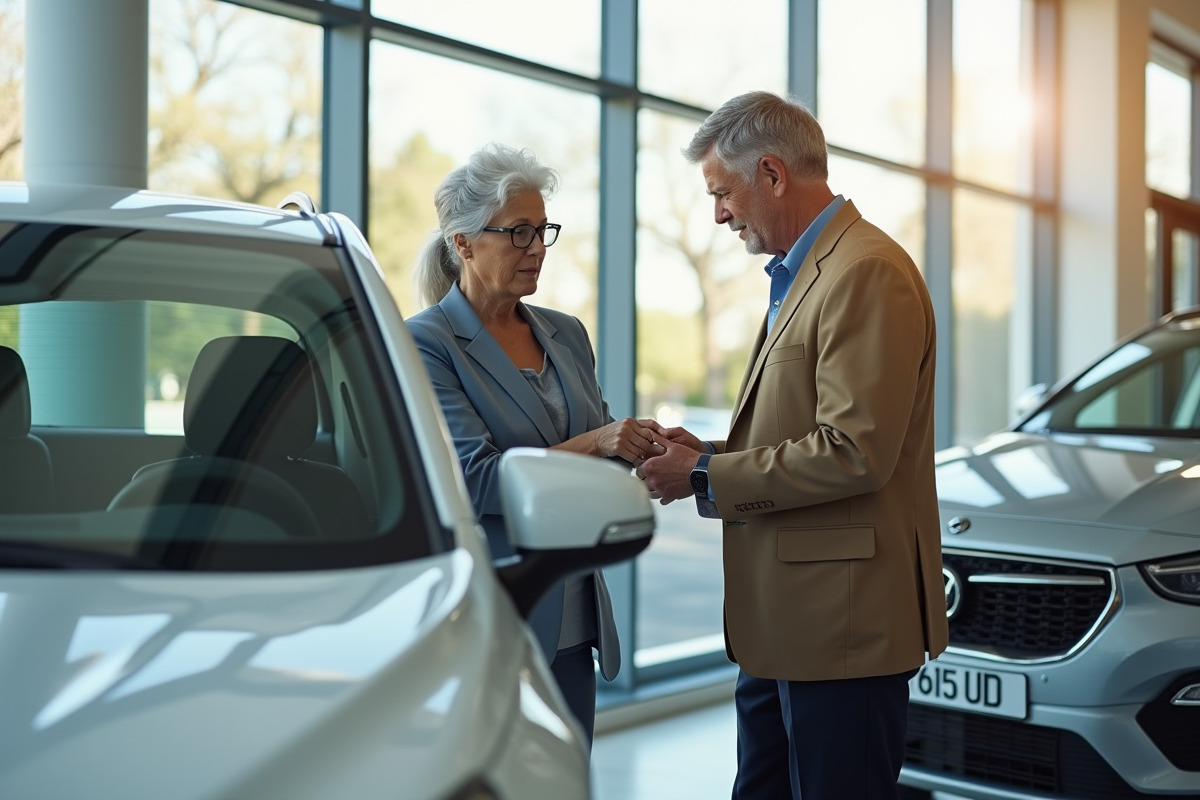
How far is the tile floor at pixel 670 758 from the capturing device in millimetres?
3322

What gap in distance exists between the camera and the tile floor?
332 centimetres

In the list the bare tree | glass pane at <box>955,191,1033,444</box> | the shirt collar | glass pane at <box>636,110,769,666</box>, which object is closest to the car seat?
the shirt collar

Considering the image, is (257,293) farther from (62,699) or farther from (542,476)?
(62,699)

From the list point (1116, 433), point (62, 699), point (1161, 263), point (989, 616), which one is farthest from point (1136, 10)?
point (62, 699)

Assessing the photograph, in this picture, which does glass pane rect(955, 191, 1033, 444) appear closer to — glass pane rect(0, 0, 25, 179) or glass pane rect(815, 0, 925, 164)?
glass pane rect(815, 0, 925, 164)

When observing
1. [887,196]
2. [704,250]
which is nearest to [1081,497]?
[704,250]

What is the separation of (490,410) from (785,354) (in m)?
0.48

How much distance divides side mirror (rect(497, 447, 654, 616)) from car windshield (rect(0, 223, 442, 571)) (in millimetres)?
99

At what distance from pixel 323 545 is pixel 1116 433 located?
8.89 feet

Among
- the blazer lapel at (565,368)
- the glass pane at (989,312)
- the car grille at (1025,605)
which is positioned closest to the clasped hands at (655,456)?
Answer: the blazer lapel at (565,368)

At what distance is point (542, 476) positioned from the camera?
1.22 m

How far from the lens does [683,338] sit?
5.11 meters

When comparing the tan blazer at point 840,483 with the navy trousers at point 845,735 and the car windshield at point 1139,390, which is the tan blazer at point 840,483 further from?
the car windshield at point 1139,390

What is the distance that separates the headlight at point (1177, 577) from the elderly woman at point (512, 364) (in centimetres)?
117
